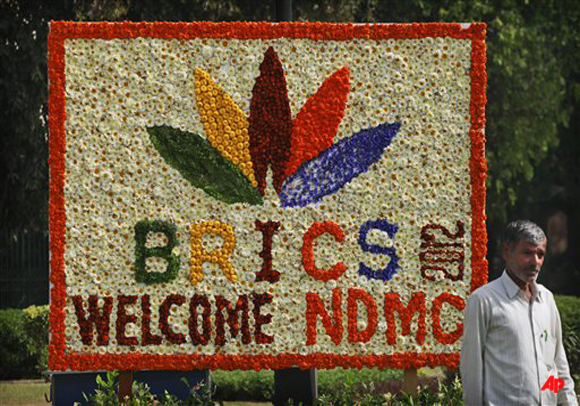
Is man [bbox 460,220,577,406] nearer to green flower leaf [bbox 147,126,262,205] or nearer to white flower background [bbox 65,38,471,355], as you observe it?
white flower background [bbox 65,38,471,355]

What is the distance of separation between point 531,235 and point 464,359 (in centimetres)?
80

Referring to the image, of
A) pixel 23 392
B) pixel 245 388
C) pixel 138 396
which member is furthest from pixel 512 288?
pixel 23 392

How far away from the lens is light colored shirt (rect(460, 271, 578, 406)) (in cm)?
648

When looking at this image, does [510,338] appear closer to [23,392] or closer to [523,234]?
[523,234]

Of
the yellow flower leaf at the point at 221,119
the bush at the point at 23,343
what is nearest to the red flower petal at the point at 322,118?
the yellow flower leaf at the point at 221,119

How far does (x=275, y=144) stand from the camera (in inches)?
404

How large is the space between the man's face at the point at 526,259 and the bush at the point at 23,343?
13834 mm

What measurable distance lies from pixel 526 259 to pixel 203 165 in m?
4.29

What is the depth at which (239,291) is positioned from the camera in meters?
10.1

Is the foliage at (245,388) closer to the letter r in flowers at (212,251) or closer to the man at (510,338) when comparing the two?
the letter r in flowers at (212,251)

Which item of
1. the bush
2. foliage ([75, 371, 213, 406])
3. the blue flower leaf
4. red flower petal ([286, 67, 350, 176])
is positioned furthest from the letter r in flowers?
the bush

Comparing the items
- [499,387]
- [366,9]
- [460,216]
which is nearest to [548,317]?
[499,387]

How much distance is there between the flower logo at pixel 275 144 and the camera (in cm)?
1017

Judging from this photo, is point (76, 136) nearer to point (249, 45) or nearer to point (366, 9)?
point (249, 45)
